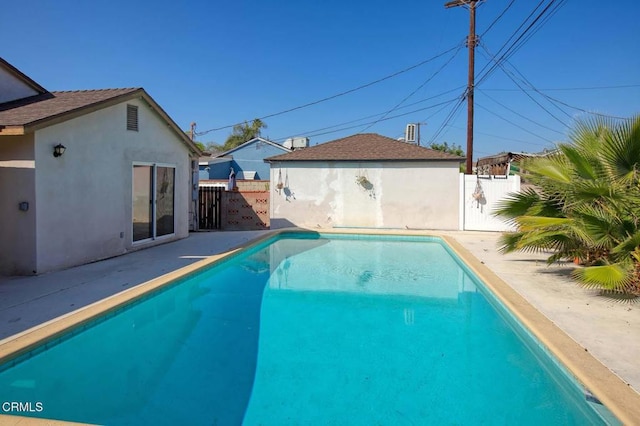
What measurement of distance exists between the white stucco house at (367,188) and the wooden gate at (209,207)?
238 centimetres

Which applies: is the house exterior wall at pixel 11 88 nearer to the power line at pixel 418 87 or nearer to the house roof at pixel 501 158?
the power line at pixel 418 87

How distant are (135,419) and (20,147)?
6.67 meters

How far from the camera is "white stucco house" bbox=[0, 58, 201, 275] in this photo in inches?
310

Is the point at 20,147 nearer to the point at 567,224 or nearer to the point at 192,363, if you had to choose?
the point at 192,363

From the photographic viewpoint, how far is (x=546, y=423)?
12.6ft

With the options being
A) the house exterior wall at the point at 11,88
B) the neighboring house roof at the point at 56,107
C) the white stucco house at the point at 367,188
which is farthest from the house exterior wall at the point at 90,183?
the white stucco house at the point at 367,188

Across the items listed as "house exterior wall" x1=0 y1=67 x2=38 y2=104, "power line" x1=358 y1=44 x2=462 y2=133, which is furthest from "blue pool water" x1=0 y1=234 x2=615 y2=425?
"power line" x1=358 y1=44 x2=462 y2=133

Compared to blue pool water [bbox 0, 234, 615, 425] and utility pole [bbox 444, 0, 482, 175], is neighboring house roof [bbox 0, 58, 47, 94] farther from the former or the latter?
utility pole [bbox 444, 0, 482, 175]

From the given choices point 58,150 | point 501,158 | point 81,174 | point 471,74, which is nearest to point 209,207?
point 81,174

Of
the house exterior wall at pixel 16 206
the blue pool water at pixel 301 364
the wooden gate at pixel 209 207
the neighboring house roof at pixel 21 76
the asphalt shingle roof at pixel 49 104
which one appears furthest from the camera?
the wooden gate at pixel 209 207

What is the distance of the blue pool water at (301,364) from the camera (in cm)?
401

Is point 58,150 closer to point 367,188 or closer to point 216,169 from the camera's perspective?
point 367,188

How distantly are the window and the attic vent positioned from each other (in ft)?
3.40

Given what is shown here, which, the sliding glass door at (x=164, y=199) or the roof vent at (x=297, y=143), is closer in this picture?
the sliding glass door at (x=164, y=199)
